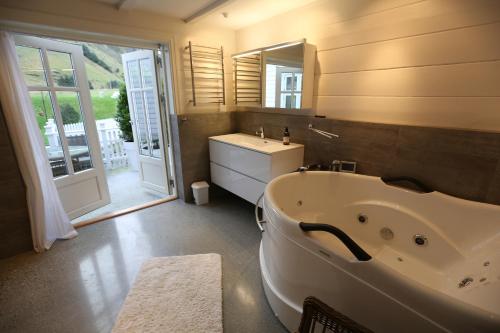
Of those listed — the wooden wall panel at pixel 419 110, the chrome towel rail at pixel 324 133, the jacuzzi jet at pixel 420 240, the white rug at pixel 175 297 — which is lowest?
the white rug at pixel 175 297

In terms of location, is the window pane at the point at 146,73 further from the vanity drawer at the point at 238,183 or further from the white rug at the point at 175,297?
the white rug at the point at 175,297

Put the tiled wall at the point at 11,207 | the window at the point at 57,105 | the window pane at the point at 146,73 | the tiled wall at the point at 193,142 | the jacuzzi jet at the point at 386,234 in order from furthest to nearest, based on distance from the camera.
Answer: the window pane at the point at 146,73 < the tiled wall at the point at 193,142 < the window at the point at 57,105 < the tiled wall at the point at 11,207 < the jacuzzi jet at the point at 386,234

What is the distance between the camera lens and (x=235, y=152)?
2.57 m

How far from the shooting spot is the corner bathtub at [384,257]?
92 cm

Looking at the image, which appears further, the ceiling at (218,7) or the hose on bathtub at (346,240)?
the ceiling at (218,7)

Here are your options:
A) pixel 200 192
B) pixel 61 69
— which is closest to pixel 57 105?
pixel 61 69

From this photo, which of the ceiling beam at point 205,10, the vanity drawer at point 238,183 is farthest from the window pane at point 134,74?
the vanity drawer at point 238,183

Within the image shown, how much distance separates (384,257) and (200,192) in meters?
2.09

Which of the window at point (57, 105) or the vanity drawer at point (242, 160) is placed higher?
the window at point (57, 105)

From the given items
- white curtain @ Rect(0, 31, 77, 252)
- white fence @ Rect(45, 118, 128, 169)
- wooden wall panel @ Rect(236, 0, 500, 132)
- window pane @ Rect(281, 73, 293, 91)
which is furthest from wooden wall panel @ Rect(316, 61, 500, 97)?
white fence @ Rect(45, 118, 128, 169)

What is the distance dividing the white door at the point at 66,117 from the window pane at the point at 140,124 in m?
0.63

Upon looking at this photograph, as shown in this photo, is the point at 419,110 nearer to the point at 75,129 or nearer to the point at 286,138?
the point at 286,138

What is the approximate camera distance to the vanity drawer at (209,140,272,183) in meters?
2.25

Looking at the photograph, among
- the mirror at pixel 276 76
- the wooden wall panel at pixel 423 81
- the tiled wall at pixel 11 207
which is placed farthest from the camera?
the mirror at pixel 276 76
